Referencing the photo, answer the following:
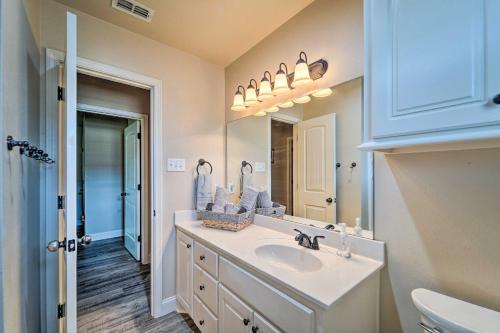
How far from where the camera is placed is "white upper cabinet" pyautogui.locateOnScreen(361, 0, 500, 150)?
62 cm

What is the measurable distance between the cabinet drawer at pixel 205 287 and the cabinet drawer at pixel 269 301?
176 mm

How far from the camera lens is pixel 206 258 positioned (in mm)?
1461

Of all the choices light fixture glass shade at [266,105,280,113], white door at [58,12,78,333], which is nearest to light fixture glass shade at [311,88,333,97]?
light fixture glass shade at [266,105,280,113]

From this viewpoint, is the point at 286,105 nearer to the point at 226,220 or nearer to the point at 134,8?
the point at 226,220

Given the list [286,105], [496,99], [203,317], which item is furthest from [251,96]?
[203,317]

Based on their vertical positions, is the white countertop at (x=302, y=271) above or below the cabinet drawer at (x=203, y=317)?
above

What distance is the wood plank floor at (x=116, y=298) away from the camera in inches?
68.9

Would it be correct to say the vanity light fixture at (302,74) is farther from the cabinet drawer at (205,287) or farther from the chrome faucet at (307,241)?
the cabinet drawer at (205,287)

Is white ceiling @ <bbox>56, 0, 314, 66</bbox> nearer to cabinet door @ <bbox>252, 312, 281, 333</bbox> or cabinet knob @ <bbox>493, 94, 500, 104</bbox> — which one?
cabinet knob @ <bbox>493, 94, 500, 104</bbox>

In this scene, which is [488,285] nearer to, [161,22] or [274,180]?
[274,180]

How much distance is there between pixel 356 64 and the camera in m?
1.24

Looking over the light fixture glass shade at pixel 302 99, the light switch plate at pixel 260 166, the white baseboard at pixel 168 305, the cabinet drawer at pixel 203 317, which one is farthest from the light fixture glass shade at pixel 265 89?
the white baseboard at pixel 168 305

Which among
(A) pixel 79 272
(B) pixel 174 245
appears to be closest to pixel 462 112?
(B) pixel 174 245

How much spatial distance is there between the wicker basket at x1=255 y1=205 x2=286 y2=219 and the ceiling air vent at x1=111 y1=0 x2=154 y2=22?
1793 millimetres
